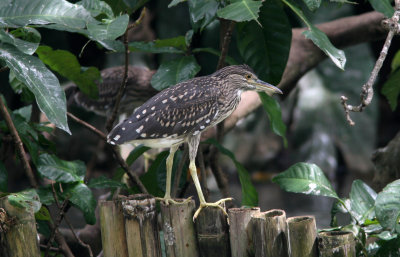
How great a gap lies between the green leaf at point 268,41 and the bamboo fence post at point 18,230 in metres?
1.42

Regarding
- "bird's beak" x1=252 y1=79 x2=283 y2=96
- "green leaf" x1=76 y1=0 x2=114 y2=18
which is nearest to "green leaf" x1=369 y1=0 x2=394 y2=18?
"bird's beak" x1=252 y1=79 x2=283 y2=96

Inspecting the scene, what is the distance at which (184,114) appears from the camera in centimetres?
274

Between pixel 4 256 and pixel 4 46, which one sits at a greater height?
pixel 4 46

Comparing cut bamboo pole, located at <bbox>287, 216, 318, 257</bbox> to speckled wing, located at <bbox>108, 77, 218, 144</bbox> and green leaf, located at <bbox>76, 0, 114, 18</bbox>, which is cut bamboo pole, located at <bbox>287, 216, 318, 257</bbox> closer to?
speckled wing, located at <bbox>108, 77, 218, 144</bbox>

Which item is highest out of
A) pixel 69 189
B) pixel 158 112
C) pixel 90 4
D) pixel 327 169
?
pixel 90 4

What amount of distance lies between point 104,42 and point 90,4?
11.8 inches

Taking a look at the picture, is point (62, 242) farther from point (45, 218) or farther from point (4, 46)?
point (4, 46)

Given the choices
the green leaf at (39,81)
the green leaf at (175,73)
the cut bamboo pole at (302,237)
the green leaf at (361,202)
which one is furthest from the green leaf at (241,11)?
the green leaf at (361,202)

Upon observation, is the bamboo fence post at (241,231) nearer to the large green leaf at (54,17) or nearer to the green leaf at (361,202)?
the green leaf at (361,202)

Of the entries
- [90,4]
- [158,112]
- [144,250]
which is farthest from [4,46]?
[144,250]

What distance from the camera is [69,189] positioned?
2.90 metres

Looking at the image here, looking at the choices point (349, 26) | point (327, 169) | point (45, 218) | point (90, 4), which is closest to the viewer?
point (90, 4)

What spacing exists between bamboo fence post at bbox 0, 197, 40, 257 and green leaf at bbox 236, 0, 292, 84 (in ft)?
4.65

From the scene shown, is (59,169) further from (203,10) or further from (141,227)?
(203,10)
